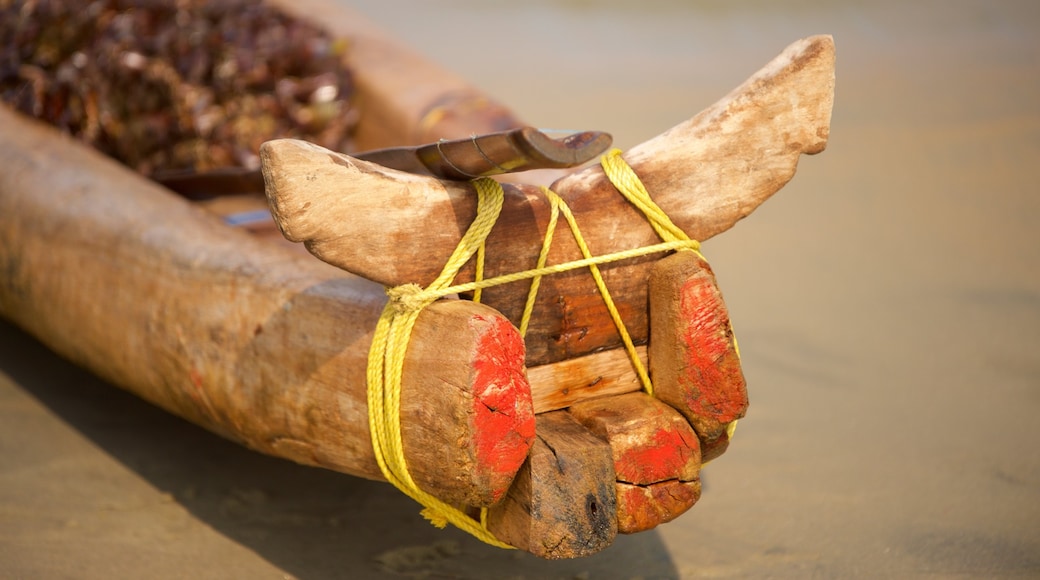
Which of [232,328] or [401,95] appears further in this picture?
[401,95]

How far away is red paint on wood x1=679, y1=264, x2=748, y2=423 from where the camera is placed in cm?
148

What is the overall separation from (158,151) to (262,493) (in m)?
1.30

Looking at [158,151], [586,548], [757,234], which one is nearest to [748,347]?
[757,234]

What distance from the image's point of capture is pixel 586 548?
1404 millimetres

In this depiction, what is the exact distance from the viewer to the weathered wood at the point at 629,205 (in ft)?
4.65

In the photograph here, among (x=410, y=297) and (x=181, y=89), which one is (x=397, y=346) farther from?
(x=181, y=89)

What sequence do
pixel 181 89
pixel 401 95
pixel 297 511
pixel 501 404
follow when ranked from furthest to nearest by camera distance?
1. pixel 181 89
2. pixel 401 95
3. pixel 297 511
4. pixel 501 404

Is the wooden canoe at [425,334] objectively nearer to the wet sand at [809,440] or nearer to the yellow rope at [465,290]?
the yellow rope at [465,290]

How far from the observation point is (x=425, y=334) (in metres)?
1.38

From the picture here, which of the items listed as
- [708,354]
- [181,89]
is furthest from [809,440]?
[181,89]

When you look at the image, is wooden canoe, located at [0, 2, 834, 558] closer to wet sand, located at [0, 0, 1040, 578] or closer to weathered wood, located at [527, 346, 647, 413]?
weathered wood, located at [527, 346, 647, 413]

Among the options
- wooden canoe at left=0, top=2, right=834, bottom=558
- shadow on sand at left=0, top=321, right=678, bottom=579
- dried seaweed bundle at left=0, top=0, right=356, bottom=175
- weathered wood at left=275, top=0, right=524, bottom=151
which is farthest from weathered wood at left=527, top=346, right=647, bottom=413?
dried seaweed bundle at left=0, top=0, right=356, bottom=175

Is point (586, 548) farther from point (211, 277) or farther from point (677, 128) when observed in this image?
point (211, 277)

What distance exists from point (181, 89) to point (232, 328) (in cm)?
148
